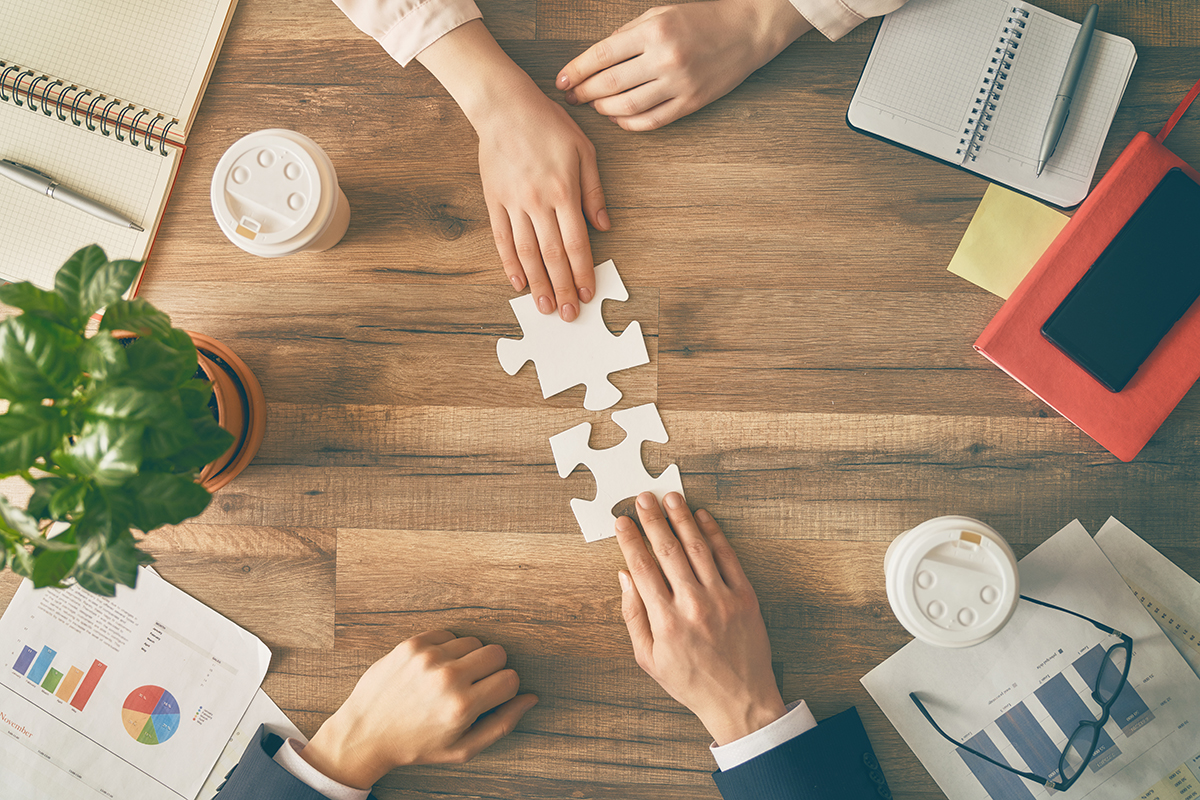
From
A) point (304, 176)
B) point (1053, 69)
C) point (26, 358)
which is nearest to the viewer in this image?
point (26, 358)

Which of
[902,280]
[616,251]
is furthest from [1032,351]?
[616,251]

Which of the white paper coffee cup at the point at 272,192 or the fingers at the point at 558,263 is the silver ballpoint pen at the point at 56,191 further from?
the fingers at the point at 558,263

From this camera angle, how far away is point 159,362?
64cm

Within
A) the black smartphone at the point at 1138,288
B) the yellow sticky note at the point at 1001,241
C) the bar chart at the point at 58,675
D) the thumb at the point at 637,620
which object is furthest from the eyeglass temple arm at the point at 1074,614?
the bar chart at the point at 58,675

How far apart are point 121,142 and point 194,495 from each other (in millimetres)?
763

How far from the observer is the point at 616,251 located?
1063 millimetres

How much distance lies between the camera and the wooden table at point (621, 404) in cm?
104

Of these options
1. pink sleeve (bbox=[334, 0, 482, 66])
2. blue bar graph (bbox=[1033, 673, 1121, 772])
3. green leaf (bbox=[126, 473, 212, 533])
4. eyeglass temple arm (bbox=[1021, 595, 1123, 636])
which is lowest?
blue bar graph (bbox=[1033, 673, 1121, 772])

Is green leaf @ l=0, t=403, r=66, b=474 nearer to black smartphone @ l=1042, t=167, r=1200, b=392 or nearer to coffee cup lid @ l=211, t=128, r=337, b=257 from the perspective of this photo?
coffee cup lid @ l=211, t=128, r=337, b=257

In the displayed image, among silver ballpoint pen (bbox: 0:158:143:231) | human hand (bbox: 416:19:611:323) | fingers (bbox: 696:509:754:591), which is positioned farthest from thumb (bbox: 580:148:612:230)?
silver ballpoint pen (bbox: 0:158:143:231)

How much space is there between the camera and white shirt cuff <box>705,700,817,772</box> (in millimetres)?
986

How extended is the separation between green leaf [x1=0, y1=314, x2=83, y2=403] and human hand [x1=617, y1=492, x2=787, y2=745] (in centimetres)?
71

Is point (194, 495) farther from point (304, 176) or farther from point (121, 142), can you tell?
point (121, 142)

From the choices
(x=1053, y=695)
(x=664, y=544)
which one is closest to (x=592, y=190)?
(x=664, y=544)
